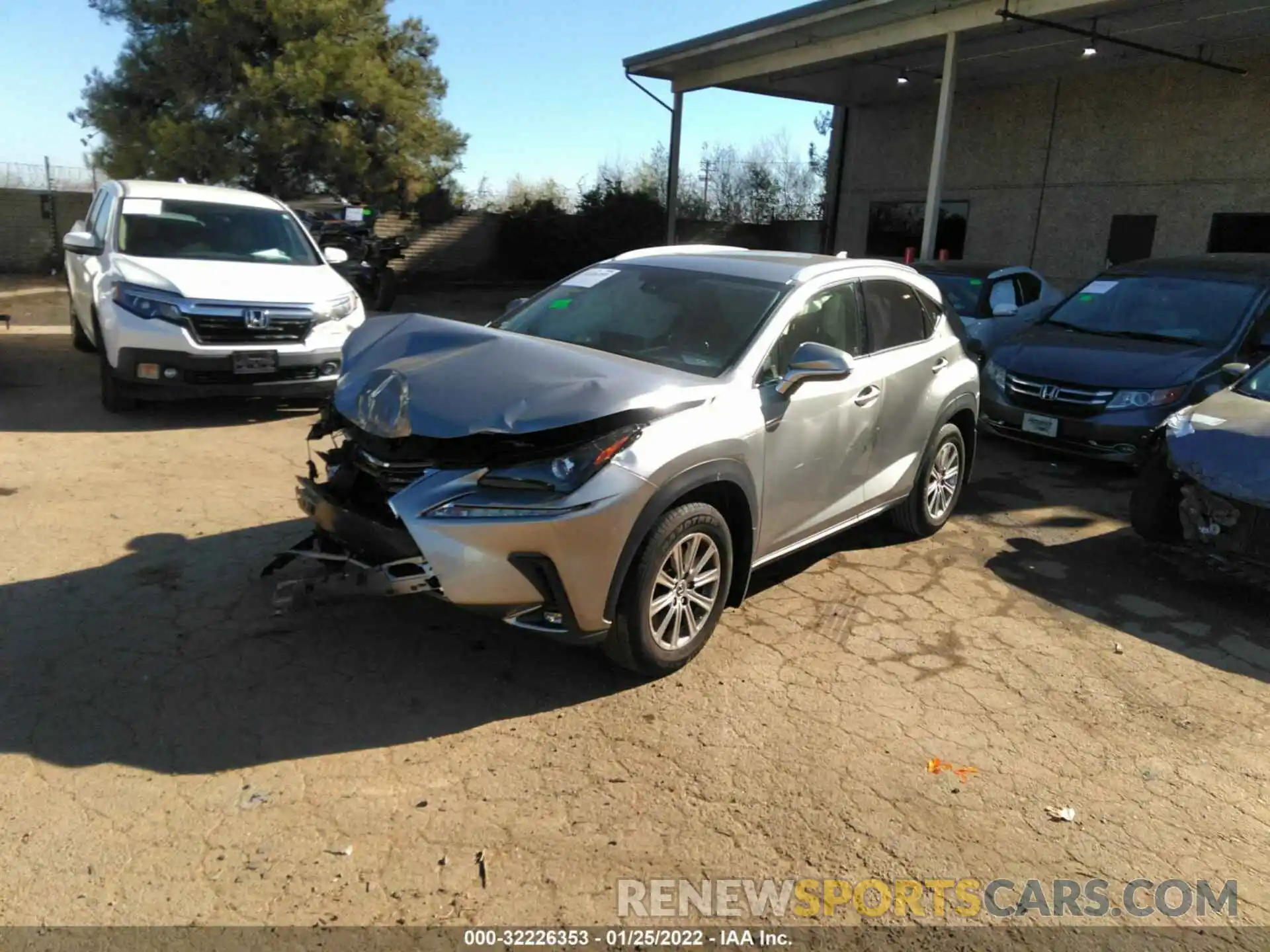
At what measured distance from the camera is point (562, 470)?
11.3 feet

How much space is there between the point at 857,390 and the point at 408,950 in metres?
3.31

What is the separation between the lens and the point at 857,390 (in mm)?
4766

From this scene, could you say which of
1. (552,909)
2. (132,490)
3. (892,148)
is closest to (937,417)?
(552,909)

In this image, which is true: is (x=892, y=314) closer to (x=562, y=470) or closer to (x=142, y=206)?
(x=562, y=470)

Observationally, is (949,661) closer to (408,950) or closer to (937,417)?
(937,417)

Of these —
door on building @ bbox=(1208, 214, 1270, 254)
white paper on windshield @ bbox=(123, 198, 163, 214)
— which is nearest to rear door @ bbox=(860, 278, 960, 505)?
white paper on windshield @ bbox=(123, 198, 163, 214)

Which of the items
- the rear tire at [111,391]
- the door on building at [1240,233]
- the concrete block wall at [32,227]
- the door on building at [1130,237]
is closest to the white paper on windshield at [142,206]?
the rear tire at [111,391]

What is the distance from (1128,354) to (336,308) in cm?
646

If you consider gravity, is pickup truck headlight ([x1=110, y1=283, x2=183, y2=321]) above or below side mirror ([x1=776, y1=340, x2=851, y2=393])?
below

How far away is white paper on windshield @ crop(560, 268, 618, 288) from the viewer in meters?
4.98

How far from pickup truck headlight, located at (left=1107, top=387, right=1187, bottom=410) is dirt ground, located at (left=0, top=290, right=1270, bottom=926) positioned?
2058 mm

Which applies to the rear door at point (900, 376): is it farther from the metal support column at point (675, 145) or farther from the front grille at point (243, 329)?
the metal support column at point (675, 145)

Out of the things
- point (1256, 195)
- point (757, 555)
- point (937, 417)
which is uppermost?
point (1256, 195)

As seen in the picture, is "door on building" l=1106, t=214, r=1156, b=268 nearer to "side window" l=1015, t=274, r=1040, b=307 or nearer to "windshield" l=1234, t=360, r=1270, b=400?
"side window" l=1015, t=274, r=1040, b=307
